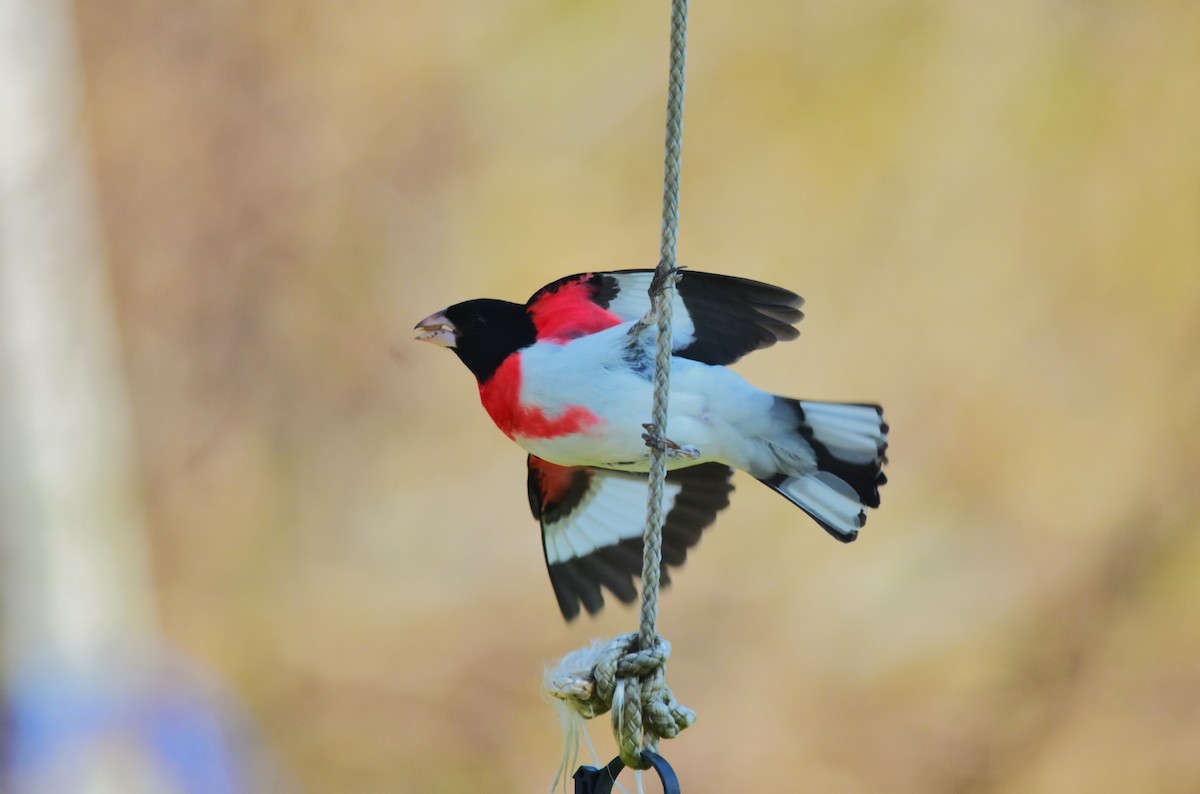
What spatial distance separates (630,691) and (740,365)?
38.1 inches

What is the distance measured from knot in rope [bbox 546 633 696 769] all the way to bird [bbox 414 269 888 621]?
184mm

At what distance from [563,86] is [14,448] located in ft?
3.55

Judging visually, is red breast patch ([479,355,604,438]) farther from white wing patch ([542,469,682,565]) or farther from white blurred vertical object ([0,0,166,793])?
white blurred vertical object ([0,0,166,793])

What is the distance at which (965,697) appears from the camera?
1824 millimetres

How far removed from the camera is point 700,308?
3.60ft

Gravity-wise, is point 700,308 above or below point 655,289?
above

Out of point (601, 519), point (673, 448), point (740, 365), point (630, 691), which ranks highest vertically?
point (740, 365)

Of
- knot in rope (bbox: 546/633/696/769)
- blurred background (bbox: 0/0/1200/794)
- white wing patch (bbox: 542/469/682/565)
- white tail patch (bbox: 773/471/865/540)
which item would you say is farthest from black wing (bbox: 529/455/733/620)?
blurred background (bbox: 0/0/1200/794)

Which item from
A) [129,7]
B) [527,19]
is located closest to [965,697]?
[527,19]

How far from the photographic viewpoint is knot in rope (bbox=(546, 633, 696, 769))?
858mm

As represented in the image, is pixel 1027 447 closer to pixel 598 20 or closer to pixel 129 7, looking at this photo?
pixel 598 20

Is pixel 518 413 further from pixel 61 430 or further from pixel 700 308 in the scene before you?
pixel 61 430

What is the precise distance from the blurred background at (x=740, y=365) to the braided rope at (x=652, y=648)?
35.6 inches

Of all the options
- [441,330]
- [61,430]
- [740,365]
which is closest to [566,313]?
[441,330]
